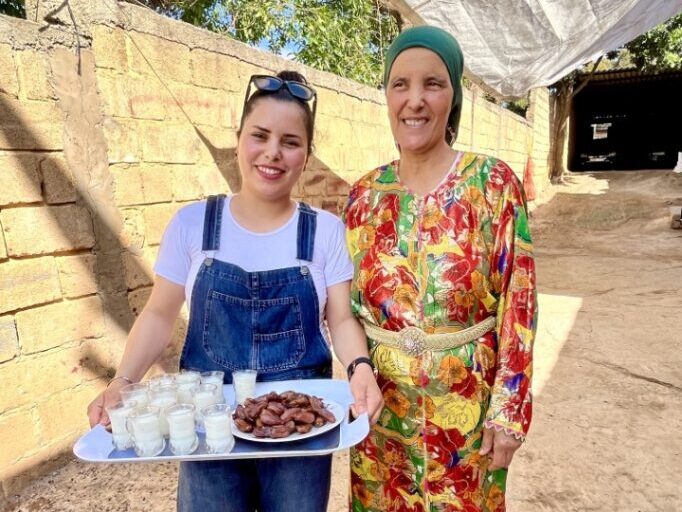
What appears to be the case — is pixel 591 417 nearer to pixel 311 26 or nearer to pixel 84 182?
pixel 84 182

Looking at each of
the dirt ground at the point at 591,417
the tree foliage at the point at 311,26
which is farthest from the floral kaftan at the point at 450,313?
the tree foliage at the point at 311,26

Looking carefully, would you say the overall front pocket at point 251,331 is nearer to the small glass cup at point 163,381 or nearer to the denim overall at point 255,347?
the denim overall at point 255,347

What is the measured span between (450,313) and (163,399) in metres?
0.80

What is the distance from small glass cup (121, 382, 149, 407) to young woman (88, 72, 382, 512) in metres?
0.03

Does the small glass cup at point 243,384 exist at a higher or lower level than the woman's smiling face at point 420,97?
lower

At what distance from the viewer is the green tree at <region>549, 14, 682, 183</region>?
14.1 meters

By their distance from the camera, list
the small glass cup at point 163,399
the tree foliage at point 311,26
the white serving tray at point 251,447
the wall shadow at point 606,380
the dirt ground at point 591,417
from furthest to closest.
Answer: the tree foliage at point 311,26 → the wall shadow at point 606,380 → the dirt ground at point 591,417 → the small glass cup at point 163,399 → the white serving tray at point 251,447

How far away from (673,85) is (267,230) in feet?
70.7

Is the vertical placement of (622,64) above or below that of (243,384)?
above

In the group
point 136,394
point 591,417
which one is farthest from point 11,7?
point 591,417

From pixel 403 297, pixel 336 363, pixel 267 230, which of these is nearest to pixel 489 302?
pixel 403 297

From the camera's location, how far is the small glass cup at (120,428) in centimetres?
107

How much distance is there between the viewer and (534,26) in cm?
355

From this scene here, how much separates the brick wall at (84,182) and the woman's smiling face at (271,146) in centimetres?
154
